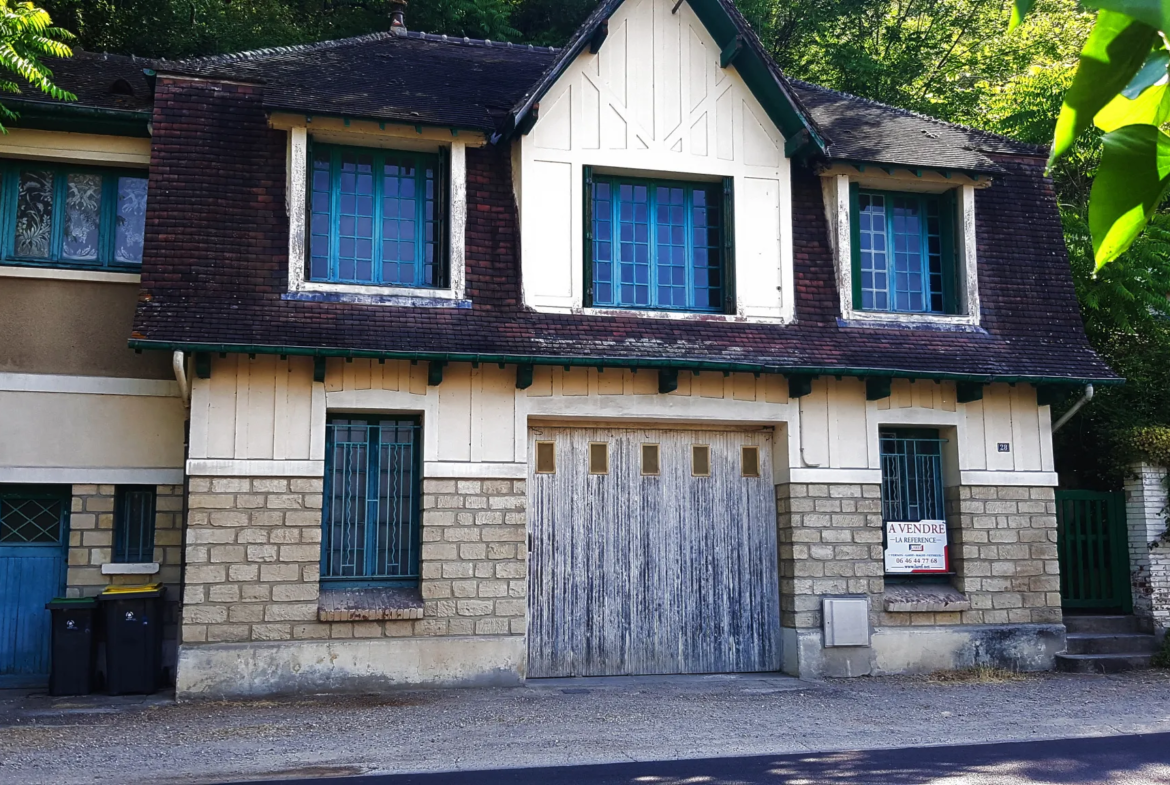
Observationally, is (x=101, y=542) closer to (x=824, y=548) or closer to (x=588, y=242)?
(x=588, y=242)

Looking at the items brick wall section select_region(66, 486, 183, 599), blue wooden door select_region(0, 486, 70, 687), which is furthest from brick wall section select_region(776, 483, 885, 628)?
blue wooden door select_region(0, 486, 70, 687)

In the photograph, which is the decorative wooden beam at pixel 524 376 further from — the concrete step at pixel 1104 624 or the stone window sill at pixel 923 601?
the concrete step at pixel 1104 624

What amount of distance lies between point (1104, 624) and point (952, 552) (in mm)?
2308

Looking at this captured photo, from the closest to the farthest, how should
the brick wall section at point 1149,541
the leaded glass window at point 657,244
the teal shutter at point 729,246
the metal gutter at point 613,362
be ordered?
the metal gutter at point 613,362, the leaded glass window at point 657,244, the teal shutter at point 729,246, the brick wall section at point 1149,541

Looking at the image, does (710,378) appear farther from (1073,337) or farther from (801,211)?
(1073,337)

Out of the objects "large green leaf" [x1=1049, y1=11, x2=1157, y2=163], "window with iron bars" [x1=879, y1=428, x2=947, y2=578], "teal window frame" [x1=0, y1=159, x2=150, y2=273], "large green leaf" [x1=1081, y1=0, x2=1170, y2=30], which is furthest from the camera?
"window with iron bars" [x1=879, y1=428, x2=947, y2=578]

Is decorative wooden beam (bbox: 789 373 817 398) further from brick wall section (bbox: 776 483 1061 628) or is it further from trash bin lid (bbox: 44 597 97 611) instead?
trash bin lid (bbox: 44 597 97 611)

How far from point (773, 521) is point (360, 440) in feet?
15.8

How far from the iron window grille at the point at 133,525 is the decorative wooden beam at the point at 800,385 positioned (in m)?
7.36

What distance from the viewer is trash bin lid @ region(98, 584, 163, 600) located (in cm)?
1141

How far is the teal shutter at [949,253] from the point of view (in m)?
13.7

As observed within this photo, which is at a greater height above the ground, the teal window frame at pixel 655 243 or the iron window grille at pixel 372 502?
the teal window frame at pixel 655 243

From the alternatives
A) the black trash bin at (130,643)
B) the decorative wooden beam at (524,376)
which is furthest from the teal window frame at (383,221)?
the black trash bin at (130,643)

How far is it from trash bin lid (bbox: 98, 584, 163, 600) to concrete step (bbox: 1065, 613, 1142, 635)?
415 inches
